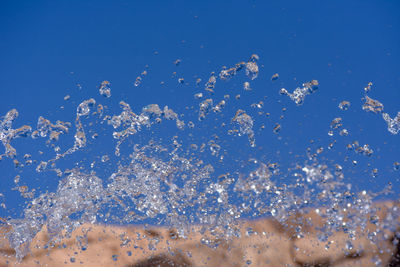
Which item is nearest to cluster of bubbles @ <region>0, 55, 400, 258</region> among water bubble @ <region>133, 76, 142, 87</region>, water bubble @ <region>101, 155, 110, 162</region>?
water bubble @ <region>101, 155, 110, 162</region>

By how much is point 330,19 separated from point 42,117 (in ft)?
6.39

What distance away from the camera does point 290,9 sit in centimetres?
227

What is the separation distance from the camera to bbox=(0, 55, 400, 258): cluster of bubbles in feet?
6.09

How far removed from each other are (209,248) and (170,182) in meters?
0.45

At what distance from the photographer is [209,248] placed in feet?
5.96

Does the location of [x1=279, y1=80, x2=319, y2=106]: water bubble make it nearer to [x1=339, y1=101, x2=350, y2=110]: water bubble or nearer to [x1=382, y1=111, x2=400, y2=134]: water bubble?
[x1=339, y1=101, x2=350, y2=110]: water bubble

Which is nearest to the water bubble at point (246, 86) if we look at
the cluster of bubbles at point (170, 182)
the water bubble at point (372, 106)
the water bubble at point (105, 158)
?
the cluster of bubbles at point (170, 182)

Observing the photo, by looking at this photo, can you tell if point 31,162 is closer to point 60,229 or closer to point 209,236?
point 60,229

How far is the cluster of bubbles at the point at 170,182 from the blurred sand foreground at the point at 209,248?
59mm

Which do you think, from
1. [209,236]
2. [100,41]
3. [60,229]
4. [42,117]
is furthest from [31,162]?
[209,236]

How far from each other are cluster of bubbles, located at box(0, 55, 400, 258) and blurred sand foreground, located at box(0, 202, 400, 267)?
0.06m

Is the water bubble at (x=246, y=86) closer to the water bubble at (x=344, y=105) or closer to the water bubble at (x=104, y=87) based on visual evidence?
the water bubble at (x=344, y=105)

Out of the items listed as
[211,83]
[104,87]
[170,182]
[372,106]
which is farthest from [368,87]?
[104,87]

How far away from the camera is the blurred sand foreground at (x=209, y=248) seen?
5.38 feet
